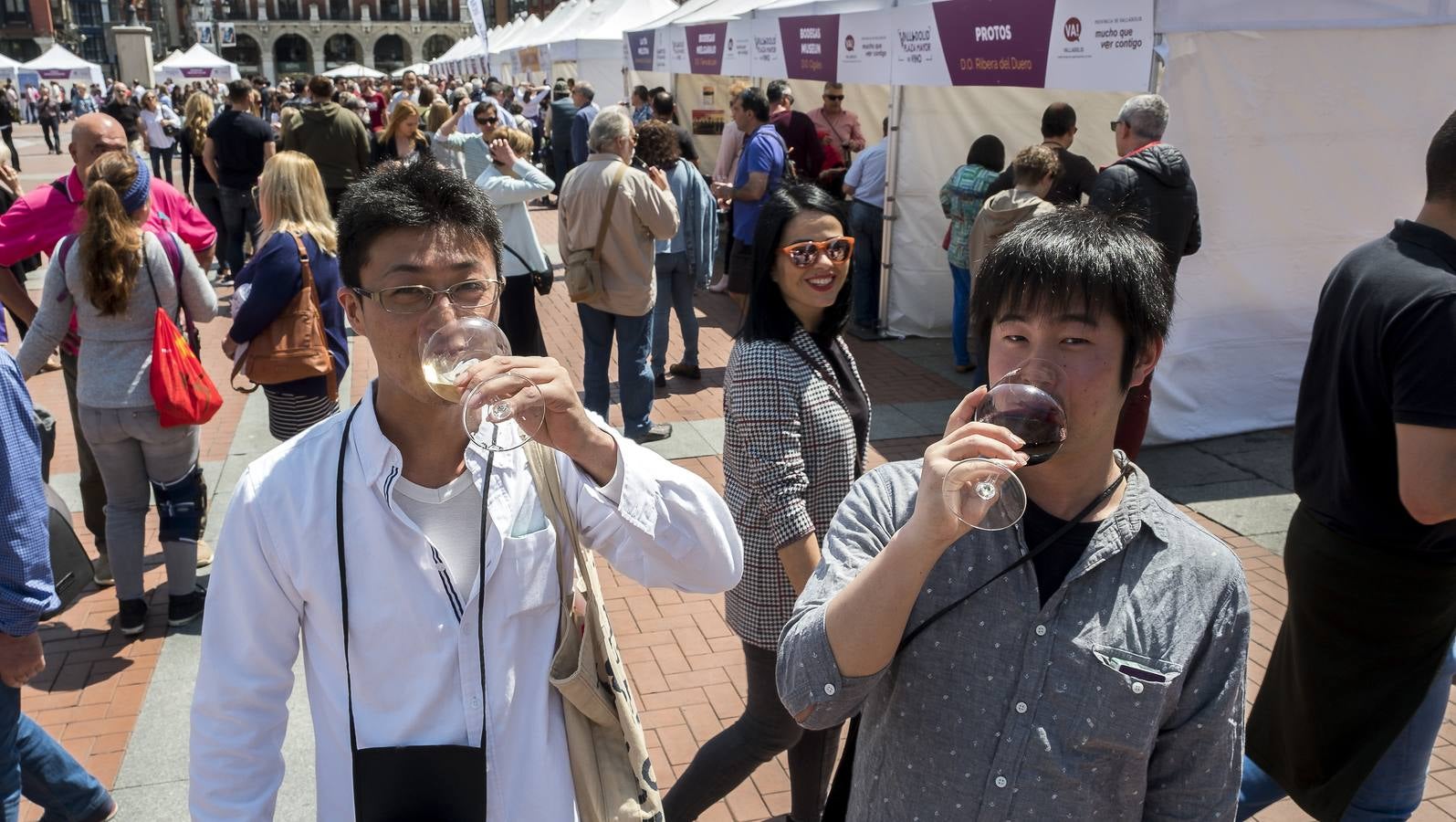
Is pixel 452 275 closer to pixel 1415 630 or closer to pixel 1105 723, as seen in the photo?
pixel 1105 723

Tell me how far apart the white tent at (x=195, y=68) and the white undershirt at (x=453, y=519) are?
136 feet

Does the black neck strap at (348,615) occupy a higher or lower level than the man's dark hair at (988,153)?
lower

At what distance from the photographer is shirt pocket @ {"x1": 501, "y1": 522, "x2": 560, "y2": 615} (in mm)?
1709

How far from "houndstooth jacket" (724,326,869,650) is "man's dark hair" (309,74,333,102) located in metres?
8.81

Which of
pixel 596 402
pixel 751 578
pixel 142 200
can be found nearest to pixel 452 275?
pixel 751 578

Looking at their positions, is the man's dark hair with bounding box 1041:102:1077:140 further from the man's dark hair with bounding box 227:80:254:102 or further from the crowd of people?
the man's dark hair with bounding box 227:80:254:102

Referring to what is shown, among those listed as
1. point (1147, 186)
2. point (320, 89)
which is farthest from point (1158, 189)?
point (320, 89)

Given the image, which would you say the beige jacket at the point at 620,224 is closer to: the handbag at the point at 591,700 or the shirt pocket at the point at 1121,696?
the handbag at the point at 591,700

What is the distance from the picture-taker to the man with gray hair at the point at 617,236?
20.4 ft

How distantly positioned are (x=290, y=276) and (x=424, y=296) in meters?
2.95

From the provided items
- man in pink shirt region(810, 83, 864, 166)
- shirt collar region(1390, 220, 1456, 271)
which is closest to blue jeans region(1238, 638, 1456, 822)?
shirt collar region(1390, 220, 1456, 271)

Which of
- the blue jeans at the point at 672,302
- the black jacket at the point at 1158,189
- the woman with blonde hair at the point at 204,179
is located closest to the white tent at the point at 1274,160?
the black jacket at the point at 1158,189

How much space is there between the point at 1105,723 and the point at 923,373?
6.98 metres

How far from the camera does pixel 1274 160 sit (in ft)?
21.0
